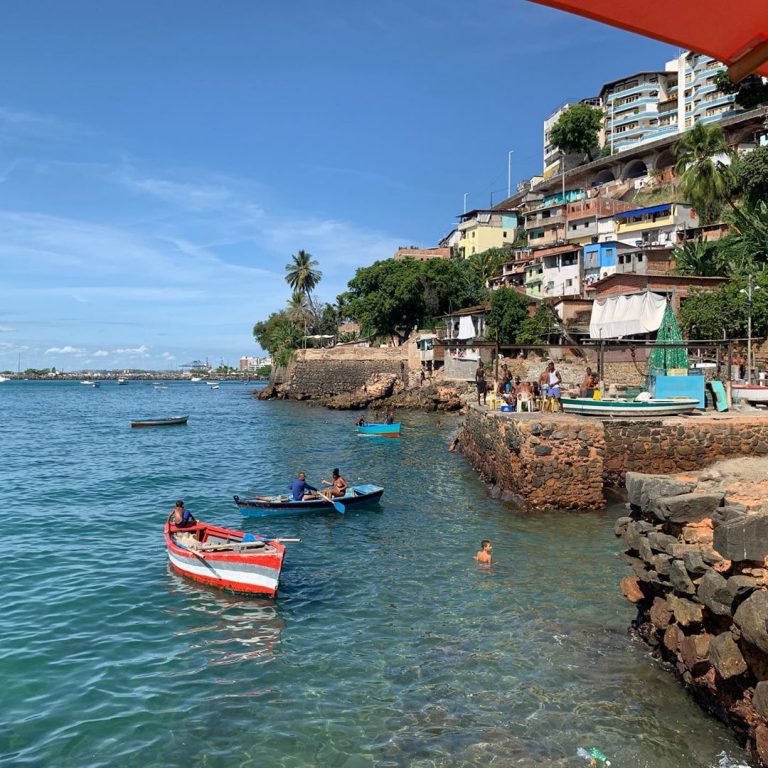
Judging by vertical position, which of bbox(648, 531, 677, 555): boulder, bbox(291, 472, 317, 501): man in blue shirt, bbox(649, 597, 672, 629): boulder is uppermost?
bbox(648, 531, 677, 555): boulder

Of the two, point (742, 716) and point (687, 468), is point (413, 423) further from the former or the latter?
point (742, 716)

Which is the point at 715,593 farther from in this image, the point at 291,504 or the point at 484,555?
the point at 291,504

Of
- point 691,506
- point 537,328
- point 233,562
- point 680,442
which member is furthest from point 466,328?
point 691,506

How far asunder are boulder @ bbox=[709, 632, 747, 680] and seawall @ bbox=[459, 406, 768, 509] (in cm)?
1180

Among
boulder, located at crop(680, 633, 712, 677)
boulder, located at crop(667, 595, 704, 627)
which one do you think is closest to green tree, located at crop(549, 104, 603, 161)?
boulder, located at crop(667, 595, 704, 627)

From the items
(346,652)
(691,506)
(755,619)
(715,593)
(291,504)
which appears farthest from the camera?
(291,504)

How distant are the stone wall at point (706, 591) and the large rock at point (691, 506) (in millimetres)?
13

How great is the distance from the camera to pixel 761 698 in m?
6.34

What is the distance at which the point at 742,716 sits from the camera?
282 inches

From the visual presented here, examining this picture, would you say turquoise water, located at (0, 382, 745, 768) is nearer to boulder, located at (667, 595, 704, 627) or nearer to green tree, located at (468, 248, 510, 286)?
boulder, located at (667, 595, 704, 627)

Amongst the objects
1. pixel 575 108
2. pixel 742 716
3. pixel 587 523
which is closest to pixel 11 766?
pixel 742 716

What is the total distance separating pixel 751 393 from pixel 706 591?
20.3 m

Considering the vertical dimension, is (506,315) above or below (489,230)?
below

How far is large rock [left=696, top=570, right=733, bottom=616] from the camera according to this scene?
270 inches
